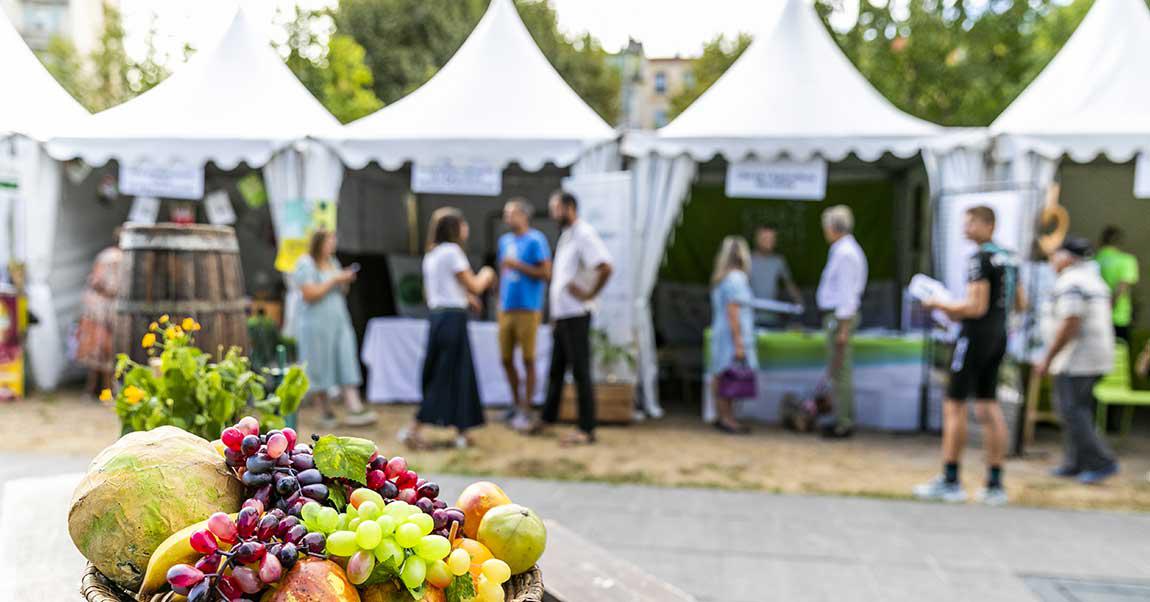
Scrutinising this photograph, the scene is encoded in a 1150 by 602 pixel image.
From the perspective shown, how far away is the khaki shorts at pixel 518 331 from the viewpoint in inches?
262

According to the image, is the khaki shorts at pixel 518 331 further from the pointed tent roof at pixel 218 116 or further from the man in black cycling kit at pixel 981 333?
the man in black cycling kit at pixel 981 333

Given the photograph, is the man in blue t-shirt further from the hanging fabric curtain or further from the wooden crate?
the hanging fabric curtain

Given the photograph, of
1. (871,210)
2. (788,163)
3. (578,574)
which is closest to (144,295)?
(578,574)

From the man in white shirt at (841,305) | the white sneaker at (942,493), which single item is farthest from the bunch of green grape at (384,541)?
the man in white shirt at (841,305)

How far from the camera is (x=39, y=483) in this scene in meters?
2.31

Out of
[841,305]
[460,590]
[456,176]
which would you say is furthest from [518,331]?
[460,590]

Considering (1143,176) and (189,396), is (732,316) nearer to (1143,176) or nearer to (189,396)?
(1143,176)

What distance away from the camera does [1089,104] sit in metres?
6.73

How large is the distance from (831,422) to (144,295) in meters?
5.72

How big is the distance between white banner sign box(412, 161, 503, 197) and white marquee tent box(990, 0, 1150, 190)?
165 inches

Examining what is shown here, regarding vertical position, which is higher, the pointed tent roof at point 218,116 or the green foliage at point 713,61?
the green foliage at point 713,61

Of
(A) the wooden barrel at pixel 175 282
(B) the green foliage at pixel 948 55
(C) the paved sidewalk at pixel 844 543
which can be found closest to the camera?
(A) the wooden barrel at pixel 175 282

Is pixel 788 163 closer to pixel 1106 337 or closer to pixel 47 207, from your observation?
pixel 1106 337

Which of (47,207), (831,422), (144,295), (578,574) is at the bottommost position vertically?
(831,422)
